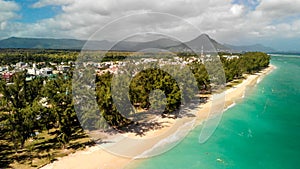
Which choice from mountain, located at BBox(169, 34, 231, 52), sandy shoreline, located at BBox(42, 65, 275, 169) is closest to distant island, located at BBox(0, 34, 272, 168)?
sandy shoreline, located at BBox(42, 65, 275, 169)

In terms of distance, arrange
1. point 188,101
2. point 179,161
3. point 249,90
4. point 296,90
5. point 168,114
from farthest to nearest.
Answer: point 296,90 < point 249,90 < point 188,101 < point 168,114 < point 179,161

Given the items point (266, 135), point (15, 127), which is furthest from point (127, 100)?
point (266, 135)

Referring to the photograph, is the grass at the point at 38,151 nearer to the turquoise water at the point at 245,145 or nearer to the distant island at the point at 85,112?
the distant island at the point at 85,112

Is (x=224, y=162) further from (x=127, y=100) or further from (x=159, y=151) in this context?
(x=127, y=100)

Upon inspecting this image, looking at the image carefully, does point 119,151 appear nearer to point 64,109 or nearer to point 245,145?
point 64,109

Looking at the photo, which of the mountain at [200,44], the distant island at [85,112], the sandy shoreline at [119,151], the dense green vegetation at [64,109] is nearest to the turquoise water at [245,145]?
the sandy shoreline at [119,151]

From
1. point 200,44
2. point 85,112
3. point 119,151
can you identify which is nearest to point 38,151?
point 85,112
